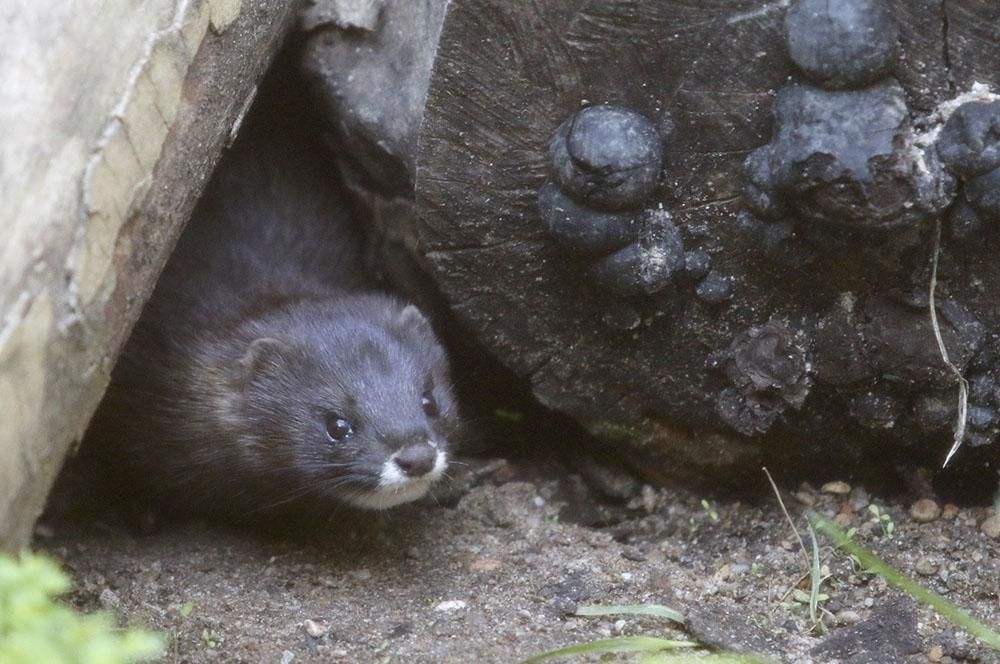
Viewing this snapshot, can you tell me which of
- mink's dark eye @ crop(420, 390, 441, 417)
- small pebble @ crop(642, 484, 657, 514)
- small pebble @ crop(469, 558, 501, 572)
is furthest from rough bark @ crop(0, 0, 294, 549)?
small pebble @ crop(642, 484, 657, 514)

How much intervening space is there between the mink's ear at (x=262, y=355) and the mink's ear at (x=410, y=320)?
0.48 meters

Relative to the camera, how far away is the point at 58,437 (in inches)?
122

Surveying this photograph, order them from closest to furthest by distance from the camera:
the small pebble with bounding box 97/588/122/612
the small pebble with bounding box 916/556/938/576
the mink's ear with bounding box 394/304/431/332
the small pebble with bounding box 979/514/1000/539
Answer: the small pebble with bounding box 97/588/122/612
the small pebble with bounding box 916/556/938/576
the small pebble with bounding box 979/514/1000/539
the mink's ear with bounding box 394/304/431/332

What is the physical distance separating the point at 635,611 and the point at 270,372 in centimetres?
178

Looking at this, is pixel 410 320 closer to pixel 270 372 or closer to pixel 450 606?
pixel 270 372

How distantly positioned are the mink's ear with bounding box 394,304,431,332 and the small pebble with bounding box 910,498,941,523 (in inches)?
81.3

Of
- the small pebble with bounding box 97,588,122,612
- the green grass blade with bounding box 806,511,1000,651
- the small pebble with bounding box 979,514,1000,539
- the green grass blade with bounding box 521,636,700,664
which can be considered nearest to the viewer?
the green grass blade with bounding box 806,511,1000,651

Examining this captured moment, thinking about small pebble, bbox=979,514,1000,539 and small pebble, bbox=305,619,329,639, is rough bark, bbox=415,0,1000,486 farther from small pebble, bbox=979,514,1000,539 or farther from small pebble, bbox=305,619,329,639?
small pebble, bbox=305,619,329,639

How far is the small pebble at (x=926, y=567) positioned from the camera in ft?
14.1

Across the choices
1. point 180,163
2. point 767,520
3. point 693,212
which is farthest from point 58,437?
point 767,520

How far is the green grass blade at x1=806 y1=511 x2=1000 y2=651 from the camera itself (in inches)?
136

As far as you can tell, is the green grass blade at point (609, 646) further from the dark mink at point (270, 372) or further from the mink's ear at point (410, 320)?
the mink's ear at point (410, 320)

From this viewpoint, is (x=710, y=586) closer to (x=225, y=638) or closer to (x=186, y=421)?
(x=225, y=638)

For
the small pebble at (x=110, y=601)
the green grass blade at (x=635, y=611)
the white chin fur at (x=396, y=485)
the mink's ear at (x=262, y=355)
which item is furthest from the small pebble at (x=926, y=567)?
the small pebble at (x=110, y=601)
